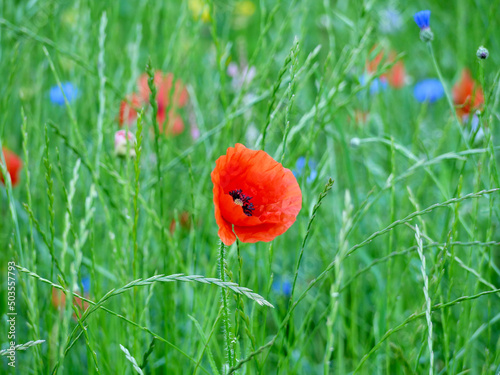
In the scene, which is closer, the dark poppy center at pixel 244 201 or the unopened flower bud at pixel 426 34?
the dark poppy center at pixel 244 201

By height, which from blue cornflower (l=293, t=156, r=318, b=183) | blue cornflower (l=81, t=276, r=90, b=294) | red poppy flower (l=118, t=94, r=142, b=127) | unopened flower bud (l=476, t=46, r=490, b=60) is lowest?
blue cornflower (l=81, t=276, r=90, b=294)

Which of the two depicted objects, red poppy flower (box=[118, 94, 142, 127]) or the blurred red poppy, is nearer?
the blurred red poppy

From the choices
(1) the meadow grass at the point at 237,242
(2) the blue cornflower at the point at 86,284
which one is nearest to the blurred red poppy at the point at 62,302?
(1) the meadow grass at the point at 237,242

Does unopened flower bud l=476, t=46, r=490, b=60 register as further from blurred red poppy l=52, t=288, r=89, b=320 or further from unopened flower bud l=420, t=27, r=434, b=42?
blurred red poppy l=52, t=288, r=89, b=320

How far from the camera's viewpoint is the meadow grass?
619 millimetres

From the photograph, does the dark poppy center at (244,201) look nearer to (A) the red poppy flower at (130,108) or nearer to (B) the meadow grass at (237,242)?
(B) the meadow grass at (237,242)

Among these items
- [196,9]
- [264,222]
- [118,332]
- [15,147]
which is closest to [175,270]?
[118,332]

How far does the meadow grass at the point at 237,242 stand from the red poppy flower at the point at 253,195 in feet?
0.09

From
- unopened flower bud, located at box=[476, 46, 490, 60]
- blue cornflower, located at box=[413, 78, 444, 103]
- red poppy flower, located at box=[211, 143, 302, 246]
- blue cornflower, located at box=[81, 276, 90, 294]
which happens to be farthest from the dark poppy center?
blue cornflower, located at box=[413, 78, 444, 103]

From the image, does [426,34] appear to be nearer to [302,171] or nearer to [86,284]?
[302,171]

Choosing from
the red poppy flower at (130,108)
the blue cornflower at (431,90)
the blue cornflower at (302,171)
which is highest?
the blue cornflower at (431,90)

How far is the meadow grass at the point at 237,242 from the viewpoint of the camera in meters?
0.62

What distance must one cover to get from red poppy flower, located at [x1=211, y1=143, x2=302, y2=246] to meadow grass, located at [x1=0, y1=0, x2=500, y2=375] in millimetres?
29

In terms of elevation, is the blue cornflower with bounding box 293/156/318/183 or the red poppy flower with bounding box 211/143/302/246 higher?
the blue cornflower with bounding box 293/156/318/183
